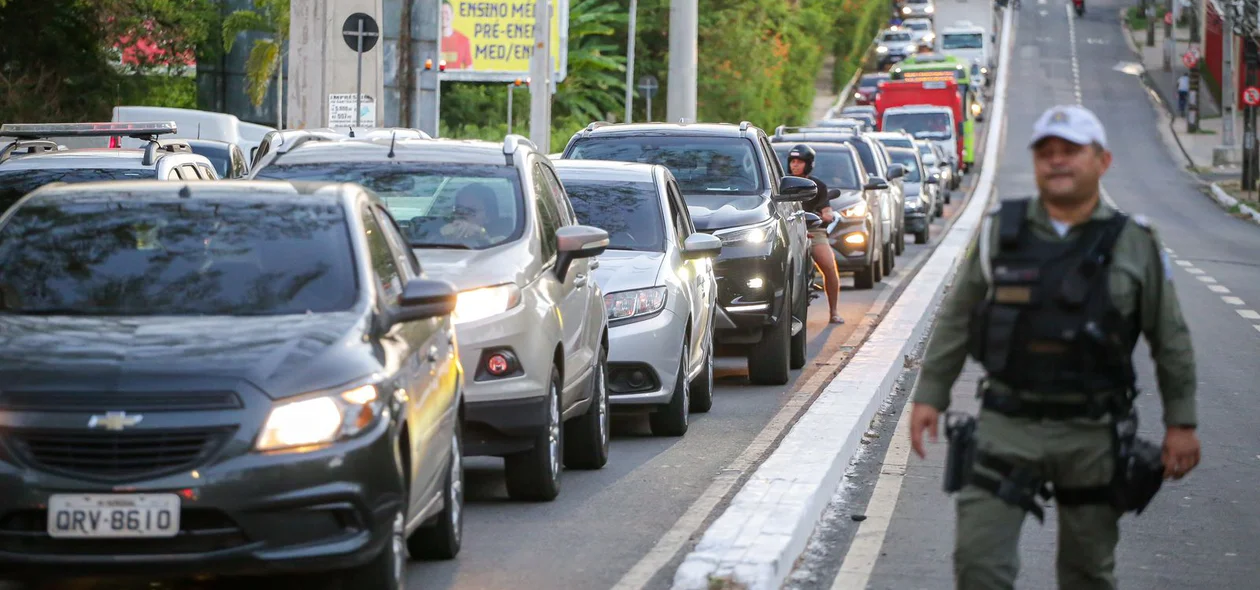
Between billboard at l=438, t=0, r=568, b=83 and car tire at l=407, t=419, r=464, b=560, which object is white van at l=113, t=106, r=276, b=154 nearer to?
billboard at l=438, t=0, r=568, b=83

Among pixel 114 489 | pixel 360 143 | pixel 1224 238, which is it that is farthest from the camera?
pixel 1224 238

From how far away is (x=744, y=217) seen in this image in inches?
596

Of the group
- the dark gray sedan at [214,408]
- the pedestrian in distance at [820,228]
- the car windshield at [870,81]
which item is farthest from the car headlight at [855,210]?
the car windshield at [870,81]

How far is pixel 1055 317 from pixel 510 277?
4.30m

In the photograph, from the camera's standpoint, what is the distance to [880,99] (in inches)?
2576

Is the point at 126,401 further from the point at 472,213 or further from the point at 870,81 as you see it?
the point at 870,81

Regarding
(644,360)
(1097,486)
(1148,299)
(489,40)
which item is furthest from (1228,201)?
(1097,486)

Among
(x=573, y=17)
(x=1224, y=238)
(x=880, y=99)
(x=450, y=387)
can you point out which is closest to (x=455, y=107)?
(x=573, y=17)

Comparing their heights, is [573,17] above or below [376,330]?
above

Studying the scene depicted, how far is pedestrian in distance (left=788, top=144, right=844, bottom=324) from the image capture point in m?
19.7

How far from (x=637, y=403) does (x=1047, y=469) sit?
6.52 meters

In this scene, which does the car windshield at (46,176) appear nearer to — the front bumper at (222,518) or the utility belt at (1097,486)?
the front bumper at (222,518)

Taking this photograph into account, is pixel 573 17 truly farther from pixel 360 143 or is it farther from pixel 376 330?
pixel 376 330

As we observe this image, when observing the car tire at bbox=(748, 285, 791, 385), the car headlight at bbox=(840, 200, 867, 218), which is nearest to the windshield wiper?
the car tire at bbox=(748, 285, 791, 385)
